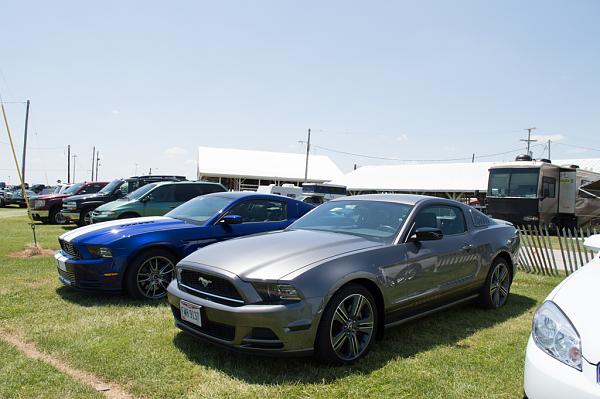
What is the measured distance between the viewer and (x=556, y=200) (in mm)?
18375

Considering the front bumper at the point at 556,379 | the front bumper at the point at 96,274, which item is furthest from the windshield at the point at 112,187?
the front bumper at the point at 556,379

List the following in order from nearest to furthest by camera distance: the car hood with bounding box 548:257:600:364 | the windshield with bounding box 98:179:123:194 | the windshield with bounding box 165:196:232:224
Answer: the car hood with bounding box 548:257:600:364
the windshield with bounding box 165:196:232:224
the windshield with bounding box 98:179:123:194

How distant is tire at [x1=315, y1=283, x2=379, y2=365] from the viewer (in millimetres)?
3705

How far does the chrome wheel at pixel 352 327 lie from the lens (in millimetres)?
3822

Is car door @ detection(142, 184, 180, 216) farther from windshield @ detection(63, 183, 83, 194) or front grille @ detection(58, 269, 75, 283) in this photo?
windshield @ detection(63, 183, 83, 194)

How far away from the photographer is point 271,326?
3.53 m

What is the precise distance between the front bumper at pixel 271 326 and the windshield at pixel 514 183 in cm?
1654

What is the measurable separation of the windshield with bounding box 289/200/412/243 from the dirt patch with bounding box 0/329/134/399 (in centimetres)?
247

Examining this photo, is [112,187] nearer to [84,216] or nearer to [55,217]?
[84,216]

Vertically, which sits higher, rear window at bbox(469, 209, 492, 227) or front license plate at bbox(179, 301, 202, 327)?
rear window at bbox(469, 209, 492, 227)

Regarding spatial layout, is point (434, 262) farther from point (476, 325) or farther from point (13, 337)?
point (13, 337)

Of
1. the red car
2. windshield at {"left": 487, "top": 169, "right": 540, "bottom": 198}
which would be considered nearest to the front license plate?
the red car

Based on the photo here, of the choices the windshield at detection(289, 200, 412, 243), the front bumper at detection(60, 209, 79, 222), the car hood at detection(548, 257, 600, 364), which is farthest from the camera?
the front bumper at detection(60, 209, 79, 222)

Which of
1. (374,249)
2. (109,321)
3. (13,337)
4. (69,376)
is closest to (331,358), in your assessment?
(374,249)
